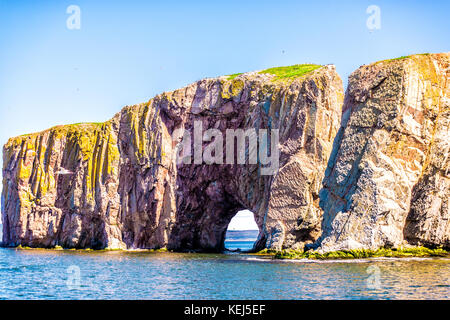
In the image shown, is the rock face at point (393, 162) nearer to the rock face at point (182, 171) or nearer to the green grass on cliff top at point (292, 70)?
the rock face at point (182, 171)

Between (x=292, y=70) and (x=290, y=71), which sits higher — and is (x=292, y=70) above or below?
above

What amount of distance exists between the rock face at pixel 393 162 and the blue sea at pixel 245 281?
3.95 m

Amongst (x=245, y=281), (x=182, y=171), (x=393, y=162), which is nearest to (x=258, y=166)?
(x=182, y=171)

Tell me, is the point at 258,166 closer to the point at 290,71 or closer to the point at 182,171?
the point at 182,171

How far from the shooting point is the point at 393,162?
147ft

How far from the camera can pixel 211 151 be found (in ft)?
226

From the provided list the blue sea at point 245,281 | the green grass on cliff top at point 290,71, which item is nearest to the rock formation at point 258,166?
the green grass on cliff top at point 290,71

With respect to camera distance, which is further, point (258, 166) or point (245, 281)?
point (258, 166)

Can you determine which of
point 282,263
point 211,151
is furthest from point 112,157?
point 282,263

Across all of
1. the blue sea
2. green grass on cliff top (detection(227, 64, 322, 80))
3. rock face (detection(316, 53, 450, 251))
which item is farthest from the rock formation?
the blue sea

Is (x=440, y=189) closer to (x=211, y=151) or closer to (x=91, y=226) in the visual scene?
(x=211, y=151)

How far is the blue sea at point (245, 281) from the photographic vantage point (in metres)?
26.6

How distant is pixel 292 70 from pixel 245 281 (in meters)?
43.6

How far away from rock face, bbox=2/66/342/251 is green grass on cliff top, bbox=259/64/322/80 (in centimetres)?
124
